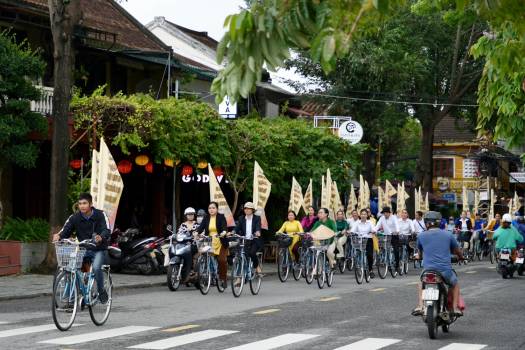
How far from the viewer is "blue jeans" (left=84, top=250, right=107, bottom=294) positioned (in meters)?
15.0

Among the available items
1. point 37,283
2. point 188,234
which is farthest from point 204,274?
point 37,283

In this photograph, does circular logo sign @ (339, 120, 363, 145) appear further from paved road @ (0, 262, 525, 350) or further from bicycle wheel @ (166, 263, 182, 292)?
bicycle wheel @ (166, 263, 182, 292)

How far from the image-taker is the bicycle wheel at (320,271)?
23859 millimetres

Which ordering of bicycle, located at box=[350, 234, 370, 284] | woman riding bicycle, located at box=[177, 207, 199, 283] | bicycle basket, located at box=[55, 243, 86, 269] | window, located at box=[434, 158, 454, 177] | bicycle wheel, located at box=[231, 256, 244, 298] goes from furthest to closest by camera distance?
window, located at box=[434, 158, 454, 177], bicycle, located at box=[350, 234, 370, 284], woman riding bicycle, located at box=[177, 207, 199, 283], bicycle wheel, located at box=[231, 256, 244, 298], bicycle basket, located at box=[55, 243, 86, 269]

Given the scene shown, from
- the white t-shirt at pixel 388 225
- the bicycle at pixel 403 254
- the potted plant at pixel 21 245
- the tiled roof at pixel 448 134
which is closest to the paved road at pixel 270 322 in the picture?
the potted plant at pixel 21 245

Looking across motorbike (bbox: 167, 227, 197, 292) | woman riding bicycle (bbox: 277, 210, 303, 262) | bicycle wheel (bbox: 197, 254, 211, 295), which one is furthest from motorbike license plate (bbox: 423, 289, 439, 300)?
woman riding bicycle (bbox: 277, 210, 303, 262)

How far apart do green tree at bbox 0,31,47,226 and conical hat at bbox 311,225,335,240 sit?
6.68m

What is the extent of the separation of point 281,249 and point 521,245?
743 cm

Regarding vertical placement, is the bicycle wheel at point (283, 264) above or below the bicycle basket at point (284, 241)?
below

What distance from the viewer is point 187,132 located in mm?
28938

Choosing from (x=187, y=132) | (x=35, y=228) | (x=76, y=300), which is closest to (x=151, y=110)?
(x=187, y=132)

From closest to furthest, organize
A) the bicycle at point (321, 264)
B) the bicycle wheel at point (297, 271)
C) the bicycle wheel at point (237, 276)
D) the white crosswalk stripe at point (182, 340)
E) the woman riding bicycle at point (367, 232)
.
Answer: the white crosswalk stripe at point (182, 340), the bicycle wheel at point (237, 276), the bicycle at point (321, 264), the bicycle wheel at point (297, 271), the woman riding bicycle at point (367, 232)

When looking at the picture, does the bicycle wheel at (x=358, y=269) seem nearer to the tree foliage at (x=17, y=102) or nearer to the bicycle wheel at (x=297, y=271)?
the bicycle wheel at (x=297, y=271)

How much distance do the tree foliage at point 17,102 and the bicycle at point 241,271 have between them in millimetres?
5777
